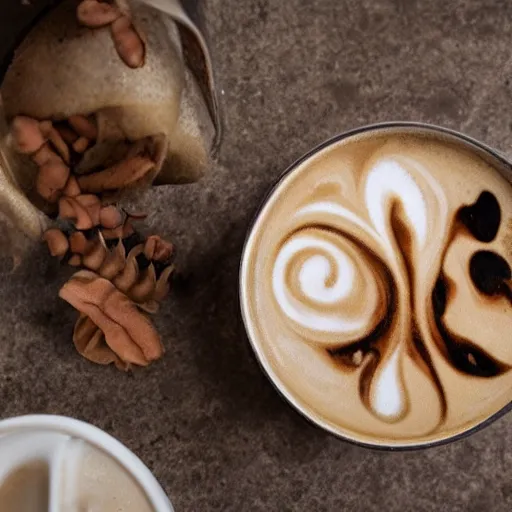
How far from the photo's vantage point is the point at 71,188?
800 mm

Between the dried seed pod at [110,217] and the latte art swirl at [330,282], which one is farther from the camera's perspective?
the dried seed pod at [110,217]

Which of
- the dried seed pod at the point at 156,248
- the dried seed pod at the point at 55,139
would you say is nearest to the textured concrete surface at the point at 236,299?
the dried seed pod at the point at 156,248

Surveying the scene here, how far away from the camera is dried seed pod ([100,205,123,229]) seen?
830 millimetres

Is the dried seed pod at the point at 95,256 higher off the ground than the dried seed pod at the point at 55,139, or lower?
lower

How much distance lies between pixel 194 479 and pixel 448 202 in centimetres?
41

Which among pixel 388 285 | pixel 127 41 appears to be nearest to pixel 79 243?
pixel 127 41

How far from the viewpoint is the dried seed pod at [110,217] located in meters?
0.83

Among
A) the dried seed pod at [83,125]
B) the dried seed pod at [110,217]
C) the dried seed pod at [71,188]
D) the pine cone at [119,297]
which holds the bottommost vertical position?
the pine cone at [119,297]

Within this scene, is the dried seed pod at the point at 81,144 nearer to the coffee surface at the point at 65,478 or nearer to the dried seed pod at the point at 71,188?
the dried seed pod at the point at 71,188

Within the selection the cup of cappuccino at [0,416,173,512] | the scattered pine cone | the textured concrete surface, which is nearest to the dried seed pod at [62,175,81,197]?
the scattered pine cone

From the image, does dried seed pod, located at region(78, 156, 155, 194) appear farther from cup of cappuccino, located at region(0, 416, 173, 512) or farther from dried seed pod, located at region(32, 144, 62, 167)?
cup of cappuccino, located at region(0, 416, 173, 512)

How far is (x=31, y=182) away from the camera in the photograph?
84cm

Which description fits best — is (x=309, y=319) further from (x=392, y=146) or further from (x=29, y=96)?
(x=29, y=96)

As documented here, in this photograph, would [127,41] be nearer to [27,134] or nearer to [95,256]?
[27,134]
